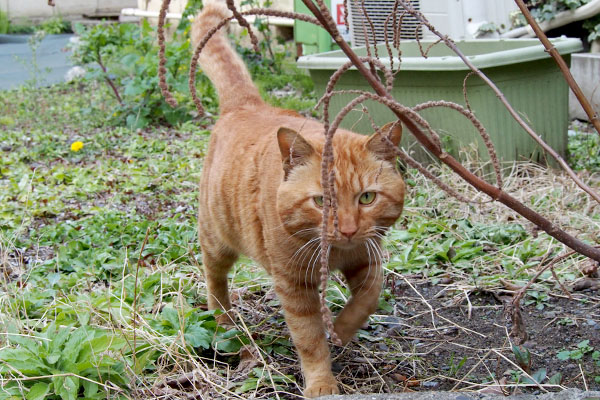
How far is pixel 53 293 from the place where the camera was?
11.0 feet

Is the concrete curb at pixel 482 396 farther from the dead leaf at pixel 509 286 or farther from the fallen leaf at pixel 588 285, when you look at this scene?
the fallen leaf at pixel 588 285

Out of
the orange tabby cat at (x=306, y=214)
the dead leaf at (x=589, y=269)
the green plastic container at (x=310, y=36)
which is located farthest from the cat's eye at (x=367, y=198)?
the green plastic container at (x=310, y=36)

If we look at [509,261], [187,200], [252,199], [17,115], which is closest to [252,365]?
[252,199]

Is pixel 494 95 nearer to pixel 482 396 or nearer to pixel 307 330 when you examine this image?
pixel 307 330

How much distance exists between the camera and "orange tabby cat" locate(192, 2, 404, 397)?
248cm

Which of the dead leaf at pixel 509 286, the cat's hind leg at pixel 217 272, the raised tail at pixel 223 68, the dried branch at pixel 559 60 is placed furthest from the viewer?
the raised tail at pixel 223 68

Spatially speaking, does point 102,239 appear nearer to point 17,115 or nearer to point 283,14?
point 283,14

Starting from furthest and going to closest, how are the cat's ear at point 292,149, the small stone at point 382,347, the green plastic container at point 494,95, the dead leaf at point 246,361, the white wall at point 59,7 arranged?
the white wall at point 59,7 → the green plastic container at point 494,95 → the small stone at point 382,347 → the dead leaf at point 246,361 → the cat's ear at point 292,149

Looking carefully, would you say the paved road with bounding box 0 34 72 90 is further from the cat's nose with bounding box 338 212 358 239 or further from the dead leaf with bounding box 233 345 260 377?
the cat's nose with bounding box 338 212 358 239

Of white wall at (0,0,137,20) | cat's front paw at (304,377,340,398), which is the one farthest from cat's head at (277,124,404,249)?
white wall at (0,0,137,20)

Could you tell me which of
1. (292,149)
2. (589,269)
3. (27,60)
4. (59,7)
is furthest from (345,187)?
(59,7)

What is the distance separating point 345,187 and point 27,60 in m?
9.44

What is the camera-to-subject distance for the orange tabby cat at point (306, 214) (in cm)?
248

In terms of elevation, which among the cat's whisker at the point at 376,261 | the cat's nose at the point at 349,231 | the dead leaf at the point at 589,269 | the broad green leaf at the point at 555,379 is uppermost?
the cat's nose at the point at 349,231
